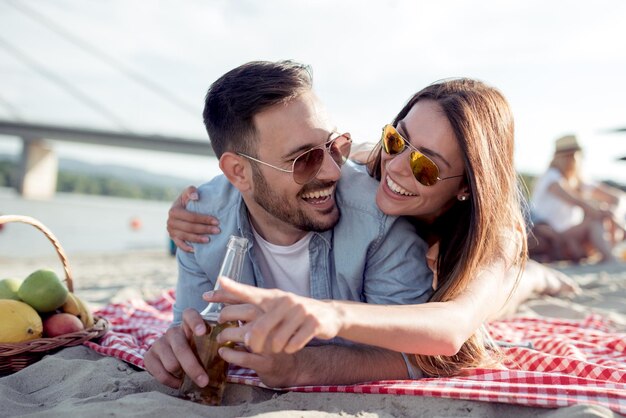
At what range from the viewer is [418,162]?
79.2 inches

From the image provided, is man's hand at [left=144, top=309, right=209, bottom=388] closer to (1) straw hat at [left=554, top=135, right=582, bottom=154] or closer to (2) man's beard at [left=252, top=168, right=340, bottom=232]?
(2) man's beard at [left=252, top=168, right=340, bottom=232]

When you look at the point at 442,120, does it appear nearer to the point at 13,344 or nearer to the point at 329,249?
the point at 329,249

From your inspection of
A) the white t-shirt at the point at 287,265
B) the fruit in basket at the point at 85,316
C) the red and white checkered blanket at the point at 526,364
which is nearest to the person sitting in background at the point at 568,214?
the red and white checkered blanket at the point at 526,364

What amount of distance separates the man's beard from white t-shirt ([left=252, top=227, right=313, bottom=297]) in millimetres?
91

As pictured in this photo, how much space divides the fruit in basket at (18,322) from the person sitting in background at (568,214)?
5.41 m

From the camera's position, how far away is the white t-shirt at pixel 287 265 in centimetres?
212

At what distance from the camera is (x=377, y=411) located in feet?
5.13

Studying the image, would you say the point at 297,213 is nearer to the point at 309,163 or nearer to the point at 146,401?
the point at 309,163

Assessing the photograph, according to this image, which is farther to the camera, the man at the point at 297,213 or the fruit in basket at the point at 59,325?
the fruit in basket at the point at 59,325

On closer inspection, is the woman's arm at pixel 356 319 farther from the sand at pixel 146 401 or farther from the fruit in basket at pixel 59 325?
the fruit in basket at pixel 59 325

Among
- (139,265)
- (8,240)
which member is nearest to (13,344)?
(139,265)

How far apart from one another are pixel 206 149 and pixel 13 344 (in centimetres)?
2035

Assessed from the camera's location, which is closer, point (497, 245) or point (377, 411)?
point (377, 411)

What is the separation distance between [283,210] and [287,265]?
0.22 meters
